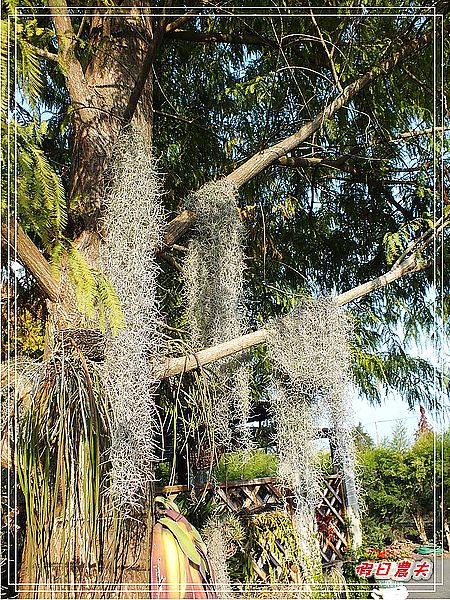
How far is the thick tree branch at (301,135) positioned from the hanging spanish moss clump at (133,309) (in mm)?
320

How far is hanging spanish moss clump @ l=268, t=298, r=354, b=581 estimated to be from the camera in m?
1.46

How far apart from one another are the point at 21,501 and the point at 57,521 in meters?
0.31

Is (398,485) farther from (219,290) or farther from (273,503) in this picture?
(219,290)

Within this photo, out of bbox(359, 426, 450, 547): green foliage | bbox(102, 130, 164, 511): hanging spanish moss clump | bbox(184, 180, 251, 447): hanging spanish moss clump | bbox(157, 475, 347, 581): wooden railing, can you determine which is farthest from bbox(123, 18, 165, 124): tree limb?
→ bbox(359, 426, 450, 547): green foliage

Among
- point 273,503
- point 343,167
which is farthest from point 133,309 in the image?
point 273,503

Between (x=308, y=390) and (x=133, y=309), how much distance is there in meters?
0.51

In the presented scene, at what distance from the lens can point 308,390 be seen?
59.6 inches

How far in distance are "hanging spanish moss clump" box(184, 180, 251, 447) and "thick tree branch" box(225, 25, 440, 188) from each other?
6 cm

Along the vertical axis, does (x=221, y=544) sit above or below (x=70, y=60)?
below

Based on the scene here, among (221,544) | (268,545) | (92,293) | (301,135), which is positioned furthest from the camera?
(268,545)

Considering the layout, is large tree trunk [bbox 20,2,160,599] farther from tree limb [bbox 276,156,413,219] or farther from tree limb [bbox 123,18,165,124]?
tree limb [bbox 276,156,413,219]

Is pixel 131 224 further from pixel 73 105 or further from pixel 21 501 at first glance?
pixel 21 501

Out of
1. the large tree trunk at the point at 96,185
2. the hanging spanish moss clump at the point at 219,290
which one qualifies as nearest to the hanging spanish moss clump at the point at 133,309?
the large tree trunk at the point at 96,185

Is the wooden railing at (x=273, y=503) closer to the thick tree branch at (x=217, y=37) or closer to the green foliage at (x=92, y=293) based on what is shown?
the green foliage at (x=92, y=293)
